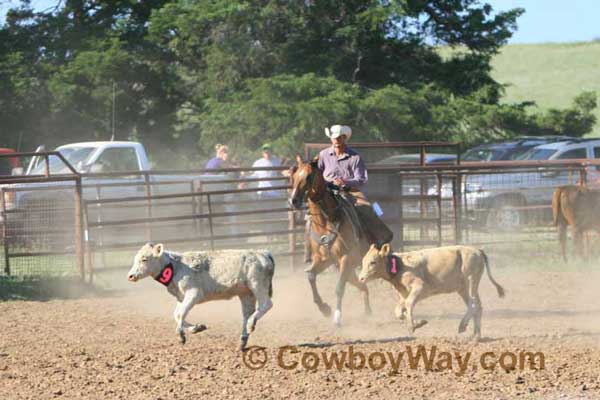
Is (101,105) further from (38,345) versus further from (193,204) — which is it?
(38,345)

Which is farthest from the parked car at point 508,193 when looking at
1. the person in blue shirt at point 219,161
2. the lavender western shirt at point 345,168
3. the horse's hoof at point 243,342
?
the horse's hoof at point 243,342

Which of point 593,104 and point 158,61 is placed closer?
point 158,61

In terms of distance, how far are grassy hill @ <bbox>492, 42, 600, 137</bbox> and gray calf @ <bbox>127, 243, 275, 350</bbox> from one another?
45516 millimetres

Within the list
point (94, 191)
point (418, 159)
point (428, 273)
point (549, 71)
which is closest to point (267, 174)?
point (94, 191)

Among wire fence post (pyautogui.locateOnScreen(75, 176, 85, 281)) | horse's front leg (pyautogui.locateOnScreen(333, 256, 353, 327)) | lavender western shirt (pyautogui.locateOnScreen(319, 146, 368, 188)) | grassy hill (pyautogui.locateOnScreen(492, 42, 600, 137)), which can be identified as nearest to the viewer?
horse's front leg (pyautogui.locateOnScreen(333, 256, 353, 327))

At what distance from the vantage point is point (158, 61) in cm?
2852

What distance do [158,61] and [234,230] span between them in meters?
12.6

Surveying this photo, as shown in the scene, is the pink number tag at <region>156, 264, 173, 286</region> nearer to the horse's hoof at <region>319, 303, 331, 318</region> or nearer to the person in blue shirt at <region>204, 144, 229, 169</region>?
the horse's hoof at <region>319, 303, 331, 318</region>

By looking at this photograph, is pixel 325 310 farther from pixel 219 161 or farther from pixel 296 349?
pixel 219 161

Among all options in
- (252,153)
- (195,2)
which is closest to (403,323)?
(252,153)

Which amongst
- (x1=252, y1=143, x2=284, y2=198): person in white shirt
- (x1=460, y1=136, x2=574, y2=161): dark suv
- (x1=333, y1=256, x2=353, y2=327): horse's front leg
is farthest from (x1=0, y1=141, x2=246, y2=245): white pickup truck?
(x1=460, y1=136, x2=574, y2=161): dark suv

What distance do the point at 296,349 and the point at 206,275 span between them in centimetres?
96

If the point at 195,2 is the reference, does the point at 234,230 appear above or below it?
below

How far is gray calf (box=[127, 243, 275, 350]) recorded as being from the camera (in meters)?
8.68
